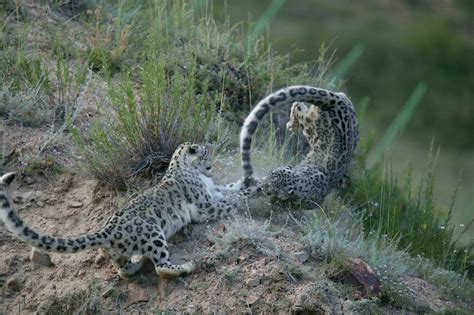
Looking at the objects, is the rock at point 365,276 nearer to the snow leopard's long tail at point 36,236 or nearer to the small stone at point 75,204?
the snow leopard's long tail at point 36,236

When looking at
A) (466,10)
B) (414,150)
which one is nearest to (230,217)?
(414,150)

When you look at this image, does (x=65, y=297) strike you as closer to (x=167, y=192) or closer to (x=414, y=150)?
(x=167, y=192)

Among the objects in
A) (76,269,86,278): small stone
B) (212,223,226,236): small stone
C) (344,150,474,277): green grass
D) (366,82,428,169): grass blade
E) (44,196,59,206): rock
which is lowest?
(366,82,428,169): grass blade

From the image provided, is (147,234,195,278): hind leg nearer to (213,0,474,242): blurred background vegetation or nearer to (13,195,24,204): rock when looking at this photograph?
(13,195,24,204): rock

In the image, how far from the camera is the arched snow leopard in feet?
30.6

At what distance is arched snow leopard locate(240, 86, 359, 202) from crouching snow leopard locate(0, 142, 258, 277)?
33 cm

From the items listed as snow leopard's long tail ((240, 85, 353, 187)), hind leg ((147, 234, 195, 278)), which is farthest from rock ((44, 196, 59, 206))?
snow leopard's long tail ((240, 85, 353, 187))

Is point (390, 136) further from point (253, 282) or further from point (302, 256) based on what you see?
point (253, 282)

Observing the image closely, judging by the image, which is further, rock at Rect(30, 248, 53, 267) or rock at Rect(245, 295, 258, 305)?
rock at Rect(30, 248, 53, 267)

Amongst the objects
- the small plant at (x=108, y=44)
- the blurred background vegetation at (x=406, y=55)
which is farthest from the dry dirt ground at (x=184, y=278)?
the blurred background vegetation at (x=406, y=55)

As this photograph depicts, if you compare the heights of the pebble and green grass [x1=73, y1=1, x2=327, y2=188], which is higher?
green grass [x1=73, y1=1, x2=327, y2=188]

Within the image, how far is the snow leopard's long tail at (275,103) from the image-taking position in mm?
9266

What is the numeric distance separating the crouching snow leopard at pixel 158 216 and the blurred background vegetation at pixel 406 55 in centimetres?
1011

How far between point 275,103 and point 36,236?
2.73 meters
